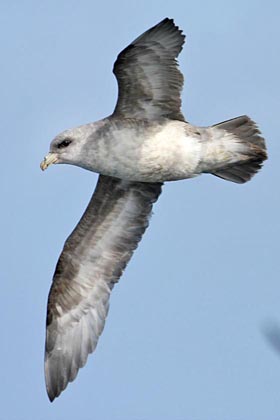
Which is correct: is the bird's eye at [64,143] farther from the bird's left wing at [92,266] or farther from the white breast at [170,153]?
the bird's left wing at [92,266]

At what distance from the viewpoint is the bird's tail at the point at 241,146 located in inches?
517

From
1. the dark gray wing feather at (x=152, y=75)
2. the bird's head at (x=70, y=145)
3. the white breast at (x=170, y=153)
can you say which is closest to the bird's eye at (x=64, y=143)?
the bird's head at (x=70, y=145)

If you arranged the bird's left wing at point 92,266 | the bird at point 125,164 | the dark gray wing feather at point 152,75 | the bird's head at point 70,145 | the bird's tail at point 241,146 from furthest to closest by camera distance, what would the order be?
the bird's left wing at point 92,266
the bird's tail at point 241,146
the bird's head at point 70,145
the bird at point 125,164
the dark gray wing feather at point 152,75

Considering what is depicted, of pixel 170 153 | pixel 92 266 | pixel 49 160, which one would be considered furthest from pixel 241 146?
pixel 92 266

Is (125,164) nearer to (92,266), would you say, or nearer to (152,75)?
(152,75)

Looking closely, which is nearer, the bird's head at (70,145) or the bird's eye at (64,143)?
the bird's head at (70,145)

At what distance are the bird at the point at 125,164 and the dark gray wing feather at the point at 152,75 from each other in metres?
0.01

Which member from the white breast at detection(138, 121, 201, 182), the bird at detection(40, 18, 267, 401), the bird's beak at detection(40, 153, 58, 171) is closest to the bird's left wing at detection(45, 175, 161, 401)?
the bird at detection(40, 18, 267, 401)

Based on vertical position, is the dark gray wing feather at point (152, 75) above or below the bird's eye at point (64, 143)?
above

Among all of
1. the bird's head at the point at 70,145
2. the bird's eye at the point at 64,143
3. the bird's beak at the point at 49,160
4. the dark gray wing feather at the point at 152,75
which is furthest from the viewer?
the bird's beak at the point at 49,160

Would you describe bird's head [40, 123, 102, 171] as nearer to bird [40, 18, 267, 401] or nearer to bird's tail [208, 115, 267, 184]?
bird [40, 18, 267, 401]

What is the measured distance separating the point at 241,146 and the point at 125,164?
5.02 feet

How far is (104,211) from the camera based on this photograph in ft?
46.4

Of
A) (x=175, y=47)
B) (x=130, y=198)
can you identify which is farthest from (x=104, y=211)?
(x=175, y=47)
